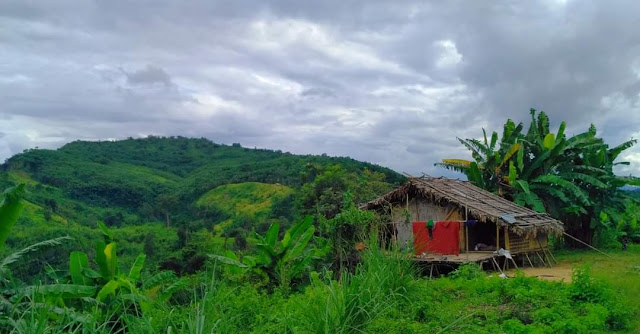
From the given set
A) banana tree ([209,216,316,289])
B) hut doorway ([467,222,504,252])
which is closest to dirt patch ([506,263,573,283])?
hut doorway ([467,222,504,252])

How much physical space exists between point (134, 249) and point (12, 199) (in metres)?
32.0

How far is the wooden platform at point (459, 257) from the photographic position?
49.3 ft

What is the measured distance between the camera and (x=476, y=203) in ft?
53.0

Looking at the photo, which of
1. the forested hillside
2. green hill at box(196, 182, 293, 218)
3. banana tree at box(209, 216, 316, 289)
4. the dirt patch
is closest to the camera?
banana tree at box(209, 216, 316, 289)

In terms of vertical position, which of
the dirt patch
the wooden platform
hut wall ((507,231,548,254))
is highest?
hut wall ((507,231,548,254))

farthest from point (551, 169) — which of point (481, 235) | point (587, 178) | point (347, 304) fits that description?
point (347, 304)

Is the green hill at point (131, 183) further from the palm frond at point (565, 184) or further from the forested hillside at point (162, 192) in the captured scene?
the palm frond at point (565, 184)

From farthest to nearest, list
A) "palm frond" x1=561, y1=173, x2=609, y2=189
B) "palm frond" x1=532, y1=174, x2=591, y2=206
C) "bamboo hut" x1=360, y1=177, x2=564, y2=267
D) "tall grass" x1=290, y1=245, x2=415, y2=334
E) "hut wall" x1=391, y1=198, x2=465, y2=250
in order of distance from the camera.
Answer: "palm frond" x1=561, y1=173, x2=609, y2=189 < "palm frond" x1=532, y1=174, x2=591, y2=206 < "hut wall" x1=391, y1=198, x2=465, y2=250 < "bamboo hut" x1=360, y1=177, x2=564, y2=267 < "tall grass" x1=290, y1=245, x2=415, y2=334

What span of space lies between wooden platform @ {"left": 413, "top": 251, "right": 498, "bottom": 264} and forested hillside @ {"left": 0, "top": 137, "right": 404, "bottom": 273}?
4945 millimetres

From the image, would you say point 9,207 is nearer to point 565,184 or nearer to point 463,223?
point 463,223

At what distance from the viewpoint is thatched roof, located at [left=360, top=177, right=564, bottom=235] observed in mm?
Answer: 15086

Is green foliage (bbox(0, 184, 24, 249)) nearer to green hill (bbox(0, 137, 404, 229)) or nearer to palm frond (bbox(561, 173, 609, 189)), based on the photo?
palm frond (bbox(561, 173, 609, 189))

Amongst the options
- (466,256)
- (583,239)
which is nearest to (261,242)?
(466,256)

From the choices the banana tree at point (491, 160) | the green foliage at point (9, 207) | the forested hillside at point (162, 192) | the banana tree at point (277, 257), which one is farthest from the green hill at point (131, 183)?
the green foliage at point (9, 207)
